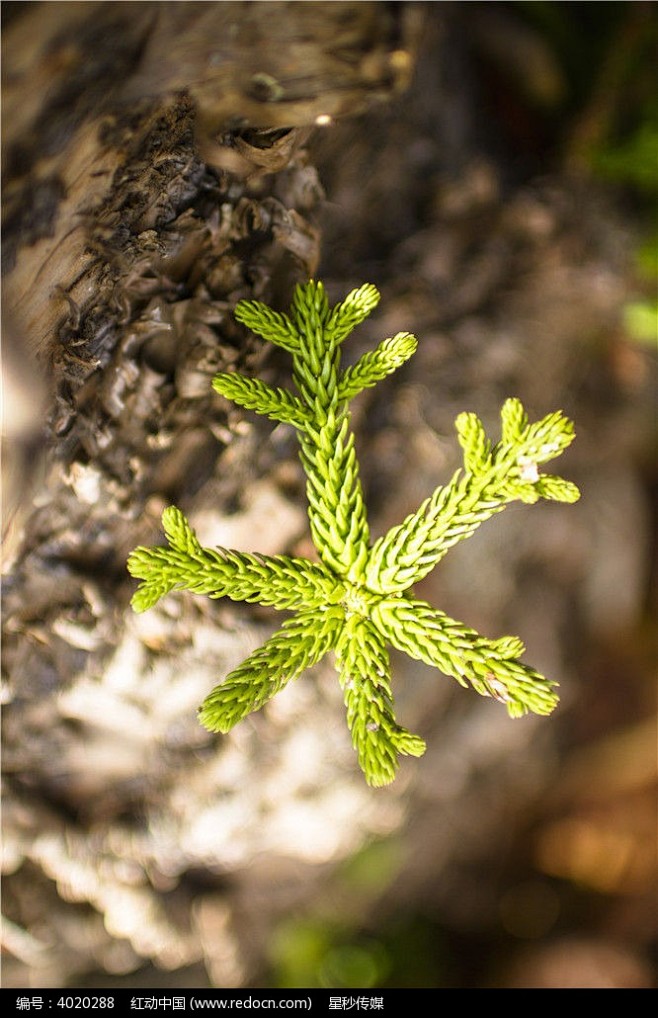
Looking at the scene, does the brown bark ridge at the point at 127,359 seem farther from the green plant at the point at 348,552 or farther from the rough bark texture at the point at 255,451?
the green plant at the point at 348,552

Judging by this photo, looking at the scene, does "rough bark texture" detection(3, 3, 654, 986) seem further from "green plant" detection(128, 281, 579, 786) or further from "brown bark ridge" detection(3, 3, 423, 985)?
"green plant" detection(128, 281, 579, 786)

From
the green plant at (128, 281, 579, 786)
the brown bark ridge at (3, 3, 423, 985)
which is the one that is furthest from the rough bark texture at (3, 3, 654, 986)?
the green plant at (128, 281, 579, 786)

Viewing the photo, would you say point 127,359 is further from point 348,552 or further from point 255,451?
point 348,552

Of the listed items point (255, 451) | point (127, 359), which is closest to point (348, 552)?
point (255, 451)

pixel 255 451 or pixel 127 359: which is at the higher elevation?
pixel 127 359

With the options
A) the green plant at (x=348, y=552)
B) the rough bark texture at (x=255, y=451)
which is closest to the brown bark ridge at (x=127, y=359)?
the rough bark texture at (x=255, y=451)
